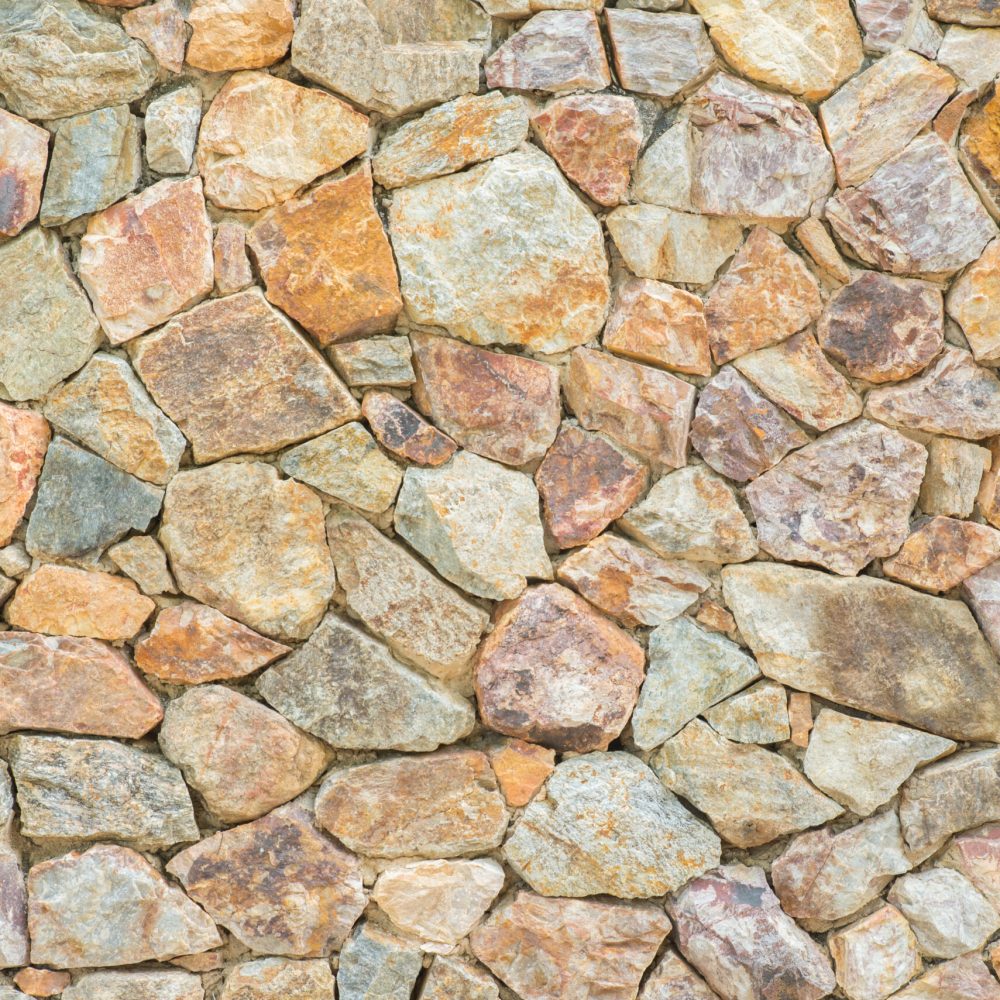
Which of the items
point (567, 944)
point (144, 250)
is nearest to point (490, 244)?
point (144, 250)

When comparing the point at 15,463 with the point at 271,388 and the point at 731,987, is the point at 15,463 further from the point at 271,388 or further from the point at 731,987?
the point at 731,987

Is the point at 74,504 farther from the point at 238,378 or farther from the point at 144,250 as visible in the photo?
the point at 144,250

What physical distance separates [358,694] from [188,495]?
489 millimetres

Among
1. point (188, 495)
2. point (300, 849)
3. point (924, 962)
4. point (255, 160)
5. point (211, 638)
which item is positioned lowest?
point (924, 962)

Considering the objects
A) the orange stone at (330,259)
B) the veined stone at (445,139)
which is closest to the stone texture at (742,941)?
the orange stone at (330,259)

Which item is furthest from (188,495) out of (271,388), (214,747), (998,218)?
(998,218)

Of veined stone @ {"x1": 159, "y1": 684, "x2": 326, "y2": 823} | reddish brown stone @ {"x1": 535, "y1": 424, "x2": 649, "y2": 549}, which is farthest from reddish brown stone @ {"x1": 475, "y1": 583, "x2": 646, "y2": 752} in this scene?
veined stone @ {"x1": 159, "y1": 684, "x2": 326, "y2": 823}

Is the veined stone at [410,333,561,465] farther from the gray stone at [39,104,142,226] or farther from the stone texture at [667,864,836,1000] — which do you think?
the stone texture at [667,864,836,1000]

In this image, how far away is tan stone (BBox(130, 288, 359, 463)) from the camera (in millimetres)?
1859

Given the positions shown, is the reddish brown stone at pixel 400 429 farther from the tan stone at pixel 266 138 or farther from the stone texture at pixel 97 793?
the stone texture at pixel 97 793

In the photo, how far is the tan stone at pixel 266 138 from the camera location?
1841 mm

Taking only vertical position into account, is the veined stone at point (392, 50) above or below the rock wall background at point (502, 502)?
above

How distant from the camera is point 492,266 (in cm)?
192

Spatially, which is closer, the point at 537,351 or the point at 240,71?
the point at 240,71
